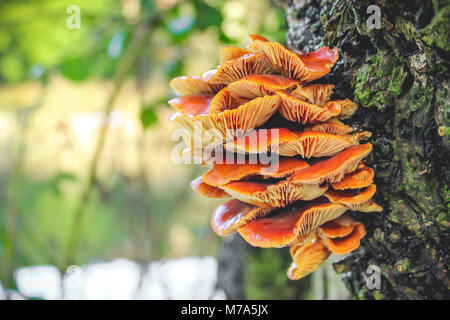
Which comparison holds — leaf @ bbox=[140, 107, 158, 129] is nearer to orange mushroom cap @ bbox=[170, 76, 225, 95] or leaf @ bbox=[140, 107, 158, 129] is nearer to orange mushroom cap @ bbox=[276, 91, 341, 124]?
orange mushroom cap @ bbox=[170, 76, 225, 95]

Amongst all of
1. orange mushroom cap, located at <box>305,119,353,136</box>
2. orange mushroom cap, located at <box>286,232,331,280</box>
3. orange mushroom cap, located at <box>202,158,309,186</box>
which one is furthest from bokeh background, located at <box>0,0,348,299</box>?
orange mushroom cap, located at <box>286,232,331,280</box>

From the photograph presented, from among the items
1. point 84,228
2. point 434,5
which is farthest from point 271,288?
point 84,228

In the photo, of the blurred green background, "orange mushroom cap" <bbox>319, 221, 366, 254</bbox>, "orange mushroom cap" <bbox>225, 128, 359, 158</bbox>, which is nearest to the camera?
"orange mushroom cap" <bbox>225, 128, 359, 158</bbox>

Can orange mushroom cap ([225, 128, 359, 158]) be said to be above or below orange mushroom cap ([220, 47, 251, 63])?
below

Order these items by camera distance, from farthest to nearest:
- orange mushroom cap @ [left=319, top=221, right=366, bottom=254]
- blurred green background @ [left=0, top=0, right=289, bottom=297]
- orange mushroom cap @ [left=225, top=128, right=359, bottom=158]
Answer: blurred green background @ [left=0, top=0, right=289, bottom=297] → orange mushroom cap @ [left=319, top=221, right=366, bottom=254] → orange mushroom cap @ [left=225, top=128, right=359, bottom=158]

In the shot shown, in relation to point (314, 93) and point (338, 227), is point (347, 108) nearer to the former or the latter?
point (314, 93)
